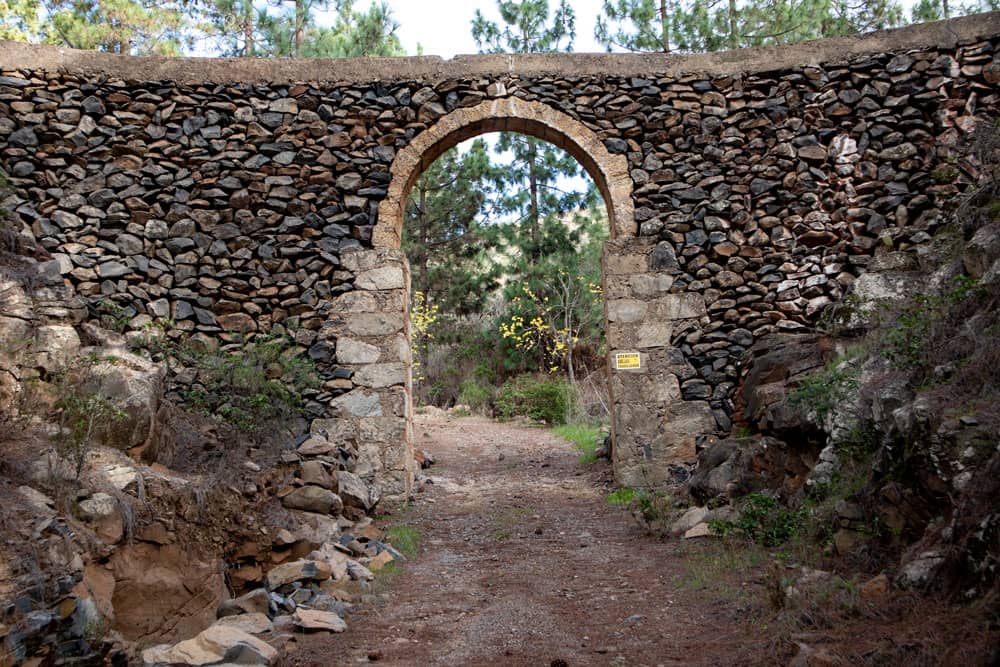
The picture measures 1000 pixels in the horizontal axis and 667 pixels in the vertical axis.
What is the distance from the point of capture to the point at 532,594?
4.46 metres

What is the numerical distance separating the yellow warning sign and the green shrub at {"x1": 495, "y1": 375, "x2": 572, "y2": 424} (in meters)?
6.09

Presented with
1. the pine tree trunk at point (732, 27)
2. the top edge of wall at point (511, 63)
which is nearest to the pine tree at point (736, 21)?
the pine tree trunk at point (732, 27)

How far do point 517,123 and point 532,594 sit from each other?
458 centimetres

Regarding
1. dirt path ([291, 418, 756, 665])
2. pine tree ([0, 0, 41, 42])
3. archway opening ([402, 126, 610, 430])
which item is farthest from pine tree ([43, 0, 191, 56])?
dirt path ([291, 418, 756, 665])

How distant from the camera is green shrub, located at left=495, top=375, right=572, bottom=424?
1345 centimetres

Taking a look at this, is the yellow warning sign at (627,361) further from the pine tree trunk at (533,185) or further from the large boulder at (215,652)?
the pine tree trunk at (533,185)

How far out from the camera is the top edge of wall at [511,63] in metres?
6.99

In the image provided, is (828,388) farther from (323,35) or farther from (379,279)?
(323,35)

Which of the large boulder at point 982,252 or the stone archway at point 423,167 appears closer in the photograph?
the large boulder at point 982,252

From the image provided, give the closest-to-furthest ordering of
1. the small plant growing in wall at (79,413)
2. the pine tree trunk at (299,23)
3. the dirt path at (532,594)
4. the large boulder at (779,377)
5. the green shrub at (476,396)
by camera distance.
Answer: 1. the dirt path at (532,594)
2. the small plant growing in wall at (79,413)
3. the large boulder at (779,377)
4. the pine tree trunk at (299,23)
5. the green shrub at (476,396)

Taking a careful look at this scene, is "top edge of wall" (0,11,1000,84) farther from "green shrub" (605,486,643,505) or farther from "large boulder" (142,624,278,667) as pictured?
"large boulder" (142,624,278,667)

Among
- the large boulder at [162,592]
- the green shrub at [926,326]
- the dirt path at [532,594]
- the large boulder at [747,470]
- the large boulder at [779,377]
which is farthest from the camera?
the large boulder at [779,377]

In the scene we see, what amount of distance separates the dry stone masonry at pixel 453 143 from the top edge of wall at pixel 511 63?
2cm

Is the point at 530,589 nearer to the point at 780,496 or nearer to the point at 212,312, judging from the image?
the point at 780,496
